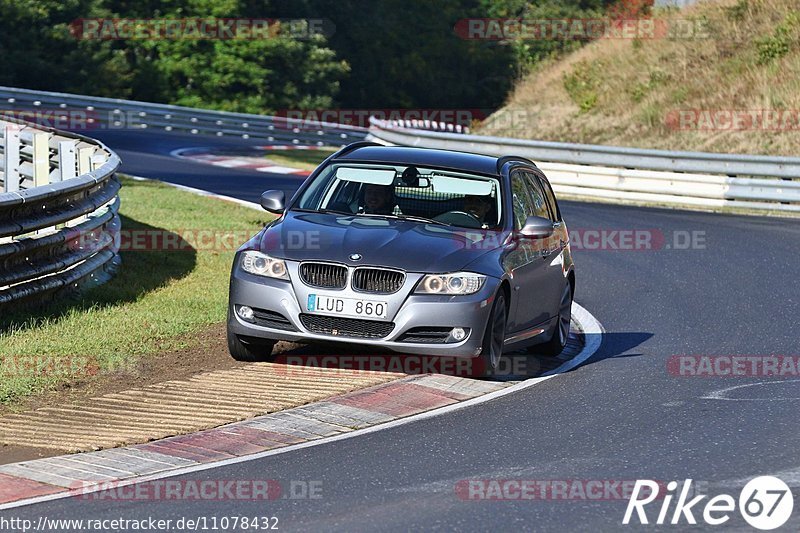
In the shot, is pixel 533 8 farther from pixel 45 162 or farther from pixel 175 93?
pixel 45 162

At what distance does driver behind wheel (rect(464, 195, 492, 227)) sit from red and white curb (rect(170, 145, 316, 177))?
17.9m

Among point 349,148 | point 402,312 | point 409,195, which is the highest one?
point 349,148

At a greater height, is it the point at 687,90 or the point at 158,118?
the point at 687,90

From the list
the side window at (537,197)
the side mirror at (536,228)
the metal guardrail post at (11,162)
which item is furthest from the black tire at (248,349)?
the metal guardrail post at (11,162)

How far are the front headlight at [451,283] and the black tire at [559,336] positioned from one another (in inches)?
70.2

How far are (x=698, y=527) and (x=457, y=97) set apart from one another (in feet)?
229

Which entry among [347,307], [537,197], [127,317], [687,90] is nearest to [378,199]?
[347,307]

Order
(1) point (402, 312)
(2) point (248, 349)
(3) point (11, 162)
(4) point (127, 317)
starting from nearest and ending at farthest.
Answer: (1) point (402, 312) → (2) point (248, 349) → (4) point (127, 317) → (3) point (11, 162)

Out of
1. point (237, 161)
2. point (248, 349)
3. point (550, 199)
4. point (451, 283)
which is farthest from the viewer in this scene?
point (237, 161)

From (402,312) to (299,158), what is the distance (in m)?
24.9

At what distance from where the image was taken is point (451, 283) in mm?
10242

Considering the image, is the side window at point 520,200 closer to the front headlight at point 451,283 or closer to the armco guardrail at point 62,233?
the front headlight at point 451,283

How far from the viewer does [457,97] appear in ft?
247

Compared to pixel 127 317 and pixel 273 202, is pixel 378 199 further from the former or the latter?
pixel 127 317
